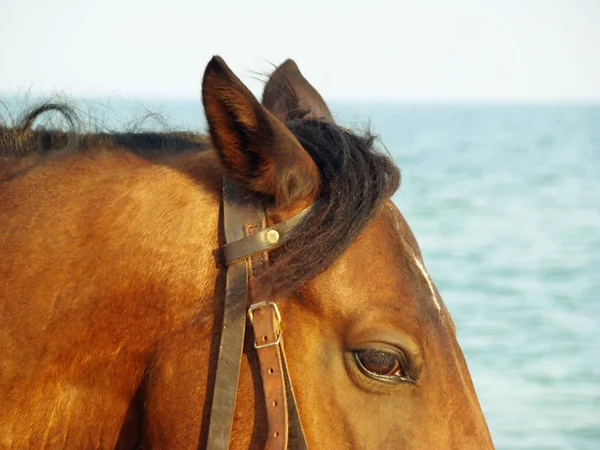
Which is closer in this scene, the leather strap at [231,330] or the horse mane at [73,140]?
the leather strap at [231,330]

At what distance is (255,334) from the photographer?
1.95m

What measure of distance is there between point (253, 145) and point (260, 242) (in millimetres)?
228

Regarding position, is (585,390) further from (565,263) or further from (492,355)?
(565,263)

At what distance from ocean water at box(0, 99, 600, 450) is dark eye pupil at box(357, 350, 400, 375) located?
72cm

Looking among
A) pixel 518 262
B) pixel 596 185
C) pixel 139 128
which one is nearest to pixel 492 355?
pixel 518 262

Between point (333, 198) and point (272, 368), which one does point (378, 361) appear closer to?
point (272, 368)

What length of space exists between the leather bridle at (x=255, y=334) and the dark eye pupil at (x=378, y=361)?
18 centimetres

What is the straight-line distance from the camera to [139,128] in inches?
97.8

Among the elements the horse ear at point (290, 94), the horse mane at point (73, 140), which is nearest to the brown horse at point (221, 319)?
the horse mane at point (73, 140)

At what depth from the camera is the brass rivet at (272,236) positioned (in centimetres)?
199

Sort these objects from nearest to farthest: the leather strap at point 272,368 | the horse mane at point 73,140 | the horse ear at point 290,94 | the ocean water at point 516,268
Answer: the leather strap at point 272,368, the horse mane at point 73,140, the horse ear at point 290,94, the ocean water at point 516,268

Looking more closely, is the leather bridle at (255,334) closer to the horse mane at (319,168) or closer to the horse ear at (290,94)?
the horse mane at (319,168)

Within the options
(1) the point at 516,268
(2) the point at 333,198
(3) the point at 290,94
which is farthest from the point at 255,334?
(1) the point at 516,268

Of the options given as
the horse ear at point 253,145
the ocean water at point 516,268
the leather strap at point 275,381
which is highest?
the ocean water at point 516,268
